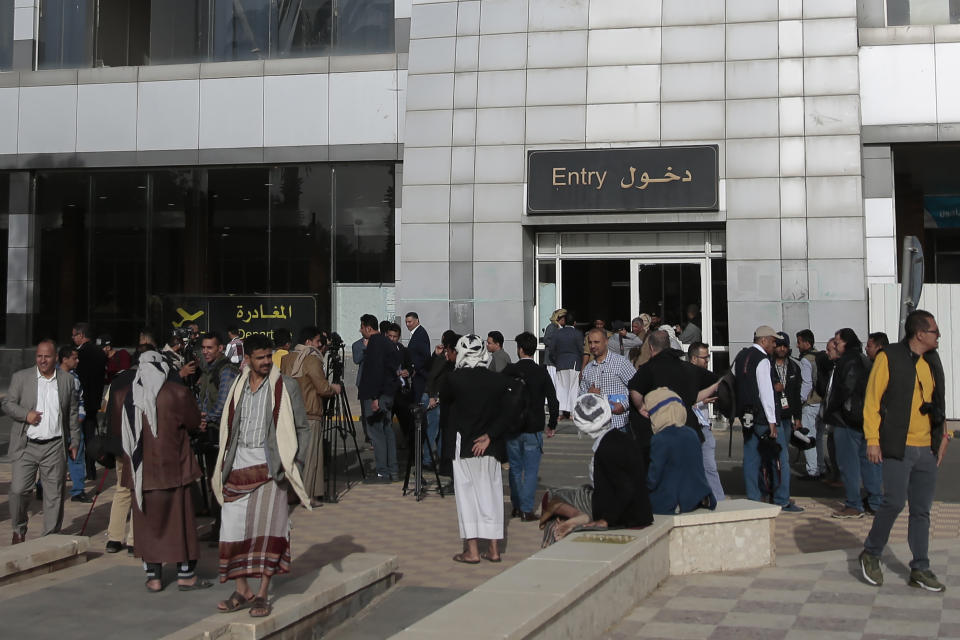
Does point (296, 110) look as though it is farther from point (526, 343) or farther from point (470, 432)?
point (470, 432)

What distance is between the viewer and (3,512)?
11914 mm

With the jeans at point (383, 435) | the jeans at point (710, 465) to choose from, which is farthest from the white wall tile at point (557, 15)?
the jeans at point (710, 465)

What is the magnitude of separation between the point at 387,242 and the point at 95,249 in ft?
20.7

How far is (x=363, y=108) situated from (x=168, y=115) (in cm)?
411

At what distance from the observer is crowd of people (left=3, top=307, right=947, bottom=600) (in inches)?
296

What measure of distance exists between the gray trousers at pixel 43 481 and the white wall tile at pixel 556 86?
12069 millimetres

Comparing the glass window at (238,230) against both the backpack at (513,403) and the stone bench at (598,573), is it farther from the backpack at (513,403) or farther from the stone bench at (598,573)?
the stone bench at (598,573)

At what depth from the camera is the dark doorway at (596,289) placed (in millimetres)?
20359

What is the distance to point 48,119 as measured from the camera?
2356 centimetres

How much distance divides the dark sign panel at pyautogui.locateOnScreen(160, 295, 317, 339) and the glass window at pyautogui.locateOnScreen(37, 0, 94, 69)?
5.53 m

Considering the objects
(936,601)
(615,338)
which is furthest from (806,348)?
(936,601)

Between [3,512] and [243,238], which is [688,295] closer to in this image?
[243,238]

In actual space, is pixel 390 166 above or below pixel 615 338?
above

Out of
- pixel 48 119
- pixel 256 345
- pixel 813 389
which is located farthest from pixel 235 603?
pixel 48 119
